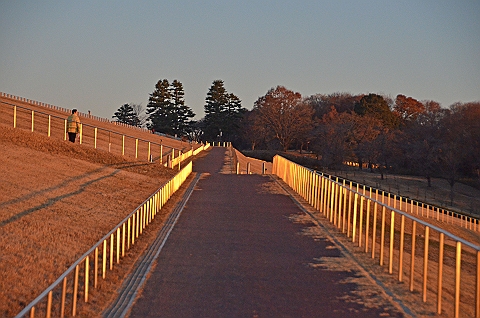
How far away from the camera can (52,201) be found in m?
18.4

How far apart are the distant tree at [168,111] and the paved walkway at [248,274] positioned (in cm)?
11794

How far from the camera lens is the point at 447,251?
56.5ft

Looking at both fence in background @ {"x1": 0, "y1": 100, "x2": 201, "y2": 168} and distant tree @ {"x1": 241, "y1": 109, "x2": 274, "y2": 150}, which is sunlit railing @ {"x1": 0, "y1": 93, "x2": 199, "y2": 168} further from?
distant tree @ {"x1": 241, "y1": 109, "x2": 274, "y2": 150}

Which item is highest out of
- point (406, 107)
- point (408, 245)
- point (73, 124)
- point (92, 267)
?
point (406, 107)

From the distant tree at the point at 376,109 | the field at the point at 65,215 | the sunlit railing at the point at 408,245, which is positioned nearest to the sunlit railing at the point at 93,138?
the field at the point at 65,215

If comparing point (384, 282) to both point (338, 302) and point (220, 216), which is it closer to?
point (338, 302)

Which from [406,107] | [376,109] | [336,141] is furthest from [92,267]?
[406,107]

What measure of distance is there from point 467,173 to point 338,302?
77.8 meters

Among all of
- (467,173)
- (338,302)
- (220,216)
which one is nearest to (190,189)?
(220,216)

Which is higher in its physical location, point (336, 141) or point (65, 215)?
point (336, 141)

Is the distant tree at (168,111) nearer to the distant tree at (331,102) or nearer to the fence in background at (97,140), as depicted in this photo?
the distant tree at (331,102)

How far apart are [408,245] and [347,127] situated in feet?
244

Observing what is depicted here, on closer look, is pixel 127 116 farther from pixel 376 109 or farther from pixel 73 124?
pixel 73 124

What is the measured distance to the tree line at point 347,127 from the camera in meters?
80.5
